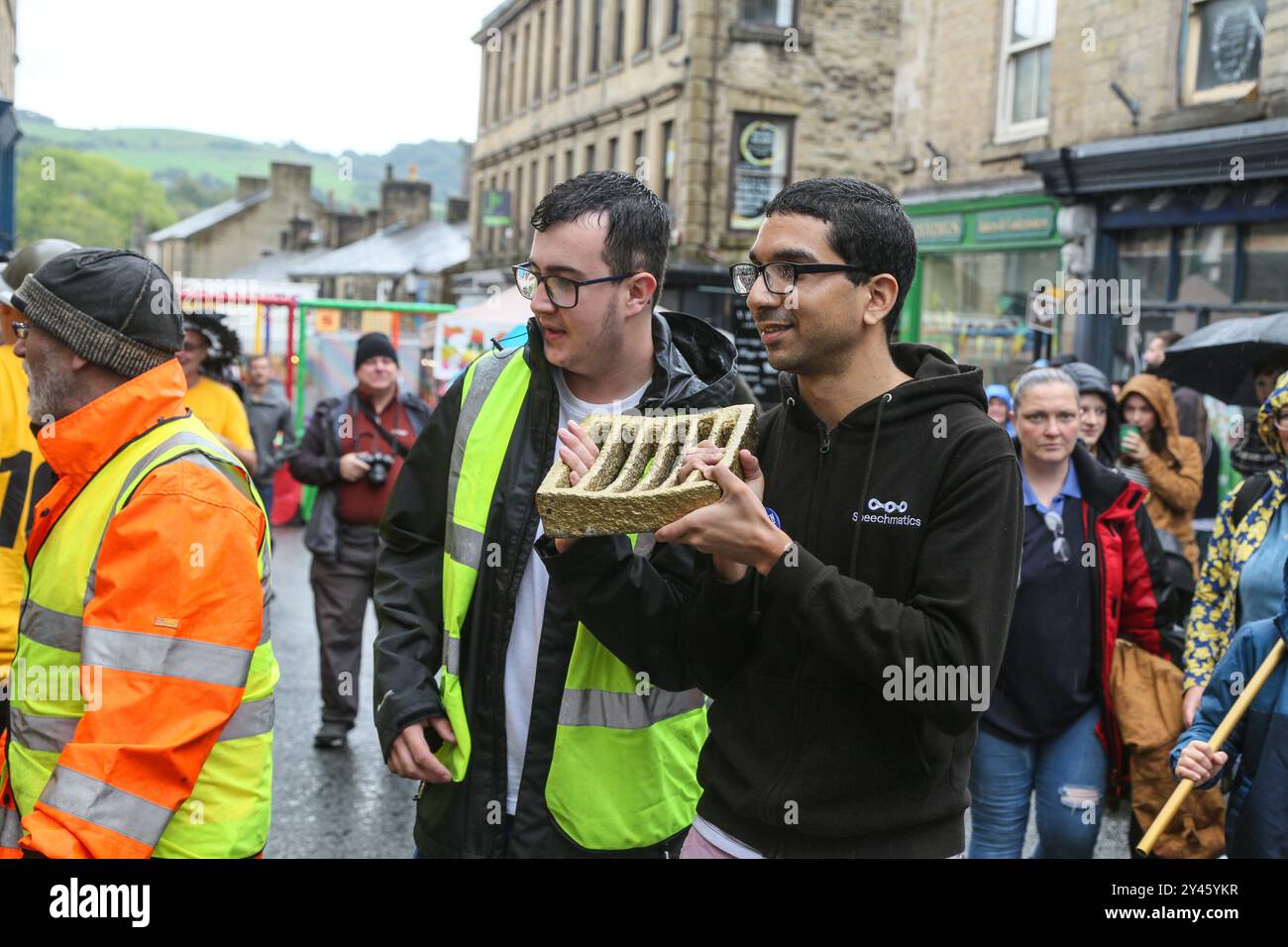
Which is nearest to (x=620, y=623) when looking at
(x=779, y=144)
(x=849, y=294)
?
(x=849, y=294)

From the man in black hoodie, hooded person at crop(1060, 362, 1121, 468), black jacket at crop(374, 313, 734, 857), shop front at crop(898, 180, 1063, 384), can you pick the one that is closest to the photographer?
hooded person at crop(1060, 362, 1121, 468)

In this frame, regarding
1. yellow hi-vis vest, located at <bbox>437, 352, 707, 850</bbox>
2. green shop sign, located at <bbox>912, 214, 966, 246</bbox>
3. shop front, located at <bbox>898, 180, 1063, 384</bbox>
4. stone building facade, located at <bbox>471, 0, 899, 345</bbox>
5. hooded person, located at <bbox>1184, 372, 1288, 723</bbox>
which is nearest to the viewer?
yellow hi-vis vest, located at <bbox>437, 352, 707, 850</bbox>

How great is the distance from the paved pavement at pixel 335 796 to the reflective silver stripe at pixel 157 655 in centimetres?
340

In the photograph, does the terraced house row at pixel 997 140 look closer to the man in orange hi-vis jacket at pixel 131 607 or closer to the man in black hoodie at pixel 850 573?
the man in black hoodie at pixel 850 573

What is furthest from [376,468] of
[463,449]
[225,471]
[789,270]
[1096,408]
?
[789,270]

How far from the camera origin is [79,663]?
2.55 meters

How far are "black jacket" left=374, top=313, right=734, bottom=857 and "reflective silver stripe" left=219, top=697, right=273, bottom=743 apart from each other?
1.10 feet

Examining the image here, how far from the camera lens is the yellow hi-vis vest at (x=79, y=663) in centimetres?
256

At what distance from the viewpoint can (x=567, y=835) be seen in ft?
9.85

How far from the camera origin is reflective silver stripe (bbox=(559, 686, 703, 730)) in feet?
9.95

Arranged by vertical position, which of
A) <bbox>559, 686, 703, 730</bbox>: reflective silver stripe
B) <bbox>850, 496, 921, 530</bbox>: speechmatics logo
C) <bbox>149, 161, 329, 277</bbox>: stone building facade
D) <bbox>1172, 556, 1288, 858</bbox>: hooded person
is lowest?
<bbox>1172, 556, 1288, 858</bbox>: hooded person

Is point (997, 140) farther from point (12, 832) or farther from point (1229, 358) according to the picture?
point (12, 832)

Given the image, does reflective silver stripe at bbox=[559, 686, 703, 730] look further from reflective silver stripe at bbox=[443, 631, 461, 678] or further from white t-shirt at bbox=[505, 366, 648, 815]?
reflective silver stripe at bbox=[443, 631, 461, 678]

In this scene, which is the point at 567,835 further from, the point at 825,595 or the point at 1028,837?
the point at 1028,837
